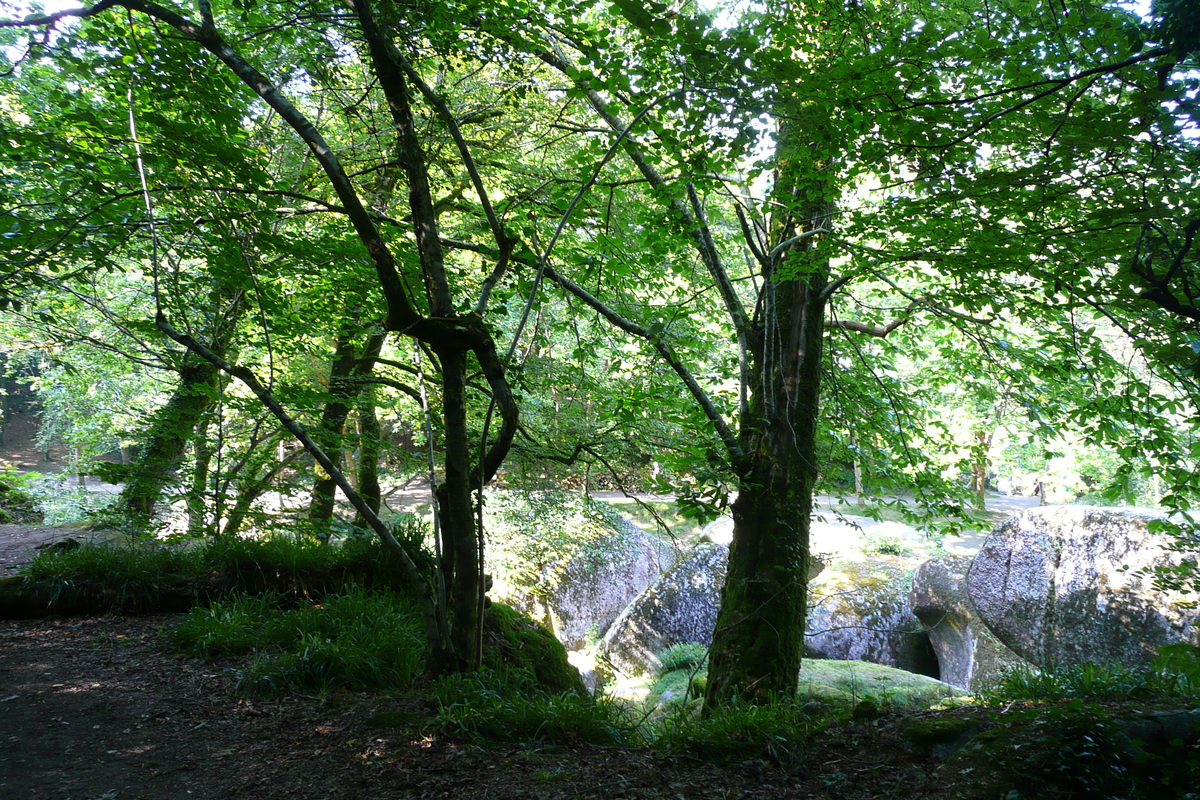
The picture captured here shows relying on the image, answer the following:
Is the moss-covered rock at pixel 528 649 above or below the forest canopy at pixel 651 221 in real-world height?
below

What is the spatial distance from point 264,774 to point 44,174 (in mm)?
4135

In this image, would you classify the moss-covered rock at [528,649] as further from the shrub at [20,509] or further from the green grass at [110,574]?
the shrub at [20,509]

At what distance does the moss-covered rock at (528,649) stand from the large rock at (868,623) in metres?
4.78

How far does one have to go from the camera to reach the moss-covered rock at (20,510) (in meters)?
11.6

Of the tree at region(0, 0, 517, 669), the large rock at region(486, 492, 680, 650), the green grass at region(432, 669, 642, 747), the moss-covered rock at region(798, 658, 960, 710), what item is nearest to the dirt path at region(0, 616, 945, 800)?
the green grass at region(432, 669, 642, 747)

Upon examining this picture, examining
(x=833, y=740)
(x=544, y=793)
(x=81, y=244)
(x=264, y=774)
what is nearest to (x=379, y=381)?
(x=81, y=244)

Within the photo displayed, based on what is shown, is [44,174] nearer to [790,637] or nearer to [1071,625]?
[790,637]

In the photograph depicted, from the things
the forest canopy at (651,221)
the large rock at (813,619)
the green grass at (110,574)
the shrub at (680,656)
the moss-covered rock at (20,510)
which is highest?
the forest canopy at (651,221)

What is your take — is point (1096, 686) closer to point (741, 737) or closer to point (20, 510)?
point (741, 737)

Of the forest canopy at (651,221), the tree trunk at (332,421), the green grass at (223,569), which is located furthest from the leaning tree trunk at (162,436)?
the tree trunk at (332,421)

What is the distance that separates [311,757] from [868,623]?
353 inches

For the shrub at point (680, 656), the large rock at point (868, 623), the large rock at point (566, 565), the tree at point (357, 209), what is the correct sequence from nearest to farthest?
the tree at point (357, 209), the large rock at point (566, 565), the shrub at point (680, 656), the large rock at point (868, 623)

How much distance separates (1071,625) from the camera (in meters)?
7.81

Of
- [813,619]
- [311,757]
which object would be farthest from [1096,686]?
[813,619]
